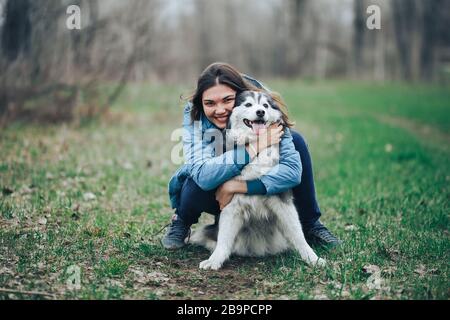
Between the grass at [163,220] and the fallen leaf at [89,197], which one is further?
the fallen leaf at [89,197]

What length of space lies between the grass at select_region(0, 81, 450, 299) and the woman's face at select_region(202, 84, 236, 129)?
3.79 ft

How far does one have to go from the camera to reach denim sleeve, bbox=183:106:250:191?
371cm

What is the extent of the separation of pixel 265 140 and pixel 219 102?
52 centimetres

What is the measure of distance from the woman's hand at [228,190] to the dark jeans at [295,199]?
0.58 ft

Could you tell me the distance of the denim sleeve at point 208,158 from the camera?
371cm

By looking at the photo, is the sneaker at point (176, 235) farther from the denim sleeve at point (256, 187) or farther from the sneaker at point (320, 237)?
the sneaker at point (320, 237)

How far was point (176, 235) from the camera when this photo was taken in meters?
4.21

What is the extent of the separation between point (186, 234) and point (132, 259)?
58cm

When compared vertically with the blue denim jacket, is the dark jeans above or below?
below

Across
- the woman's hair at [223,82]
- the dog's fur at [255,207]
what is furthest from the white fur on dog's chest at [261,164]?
the woman's hair at [223,82]

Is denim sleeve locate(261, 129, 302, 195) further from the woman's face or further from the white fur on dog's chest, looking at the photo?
the woman's face

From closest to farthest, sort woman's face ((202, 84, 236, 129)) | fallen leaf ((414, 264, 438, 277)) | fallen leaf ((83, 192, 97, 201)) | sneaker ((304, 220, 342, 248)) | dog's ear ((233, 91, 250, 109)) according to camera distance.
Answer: fallen leaf ((414, 264, 438, 277)) → dog's ear ((233, 91, 250, 109)) → woman's face ((202, 84, 236, 129)) → sneaker ((304, 220, 342, 248)) → fallen leaf ((83, 192, 97, 201))

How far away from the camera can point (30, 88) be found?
9328mm

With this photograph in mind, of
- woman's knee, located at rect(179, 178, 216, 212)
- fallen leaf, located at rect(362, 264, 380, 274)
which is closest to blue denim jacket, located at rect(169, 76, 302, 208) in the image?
woman's knee, located at rect(179, 178, 216, 212)
